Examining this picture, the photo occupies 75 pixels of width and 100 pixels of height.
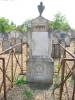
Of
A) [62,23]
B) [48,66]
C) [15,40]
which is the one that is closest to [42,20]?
[48,66]

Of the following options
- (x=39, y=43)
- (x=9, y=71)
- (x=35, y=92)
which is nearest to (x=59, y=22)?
(x=9, y=71)

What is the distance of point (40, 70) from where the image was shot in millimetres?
5879

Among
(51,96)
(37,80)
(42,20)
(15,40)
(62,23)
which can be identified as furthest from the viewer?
(62,23)

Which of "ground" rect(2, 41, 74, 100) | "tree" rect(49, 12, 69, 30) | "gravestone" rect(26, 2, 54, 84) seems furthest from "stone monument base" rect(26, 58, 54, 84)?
"tree" rect(49, 12, 69, 30)

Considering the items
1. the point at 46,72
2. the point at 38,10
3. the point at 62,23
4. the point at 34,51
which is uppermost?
the point at 62,23

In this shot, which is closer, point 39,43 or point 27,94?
point 27,94

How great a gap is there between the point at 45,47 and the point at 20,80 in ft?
5.19

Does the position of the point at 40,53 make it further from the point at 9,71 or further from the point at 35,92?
the point at 9,71

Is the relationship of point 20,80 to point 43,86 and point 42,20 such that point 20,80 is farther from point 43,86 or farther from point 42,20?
point 42,20

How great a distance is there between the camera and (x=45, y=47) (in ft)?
18.9

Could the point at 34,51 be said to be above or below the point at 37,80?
above

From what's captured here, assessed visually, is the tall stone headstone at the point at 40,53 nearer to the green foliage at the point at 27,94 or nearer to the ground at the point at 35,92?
the ground at the point at 35,92

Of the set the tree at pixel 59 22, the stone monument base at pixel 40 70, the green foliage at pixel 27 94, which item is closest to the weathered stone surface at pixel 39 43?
the stone monument base at pixel 40 70

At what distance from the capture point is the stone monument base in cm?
579
